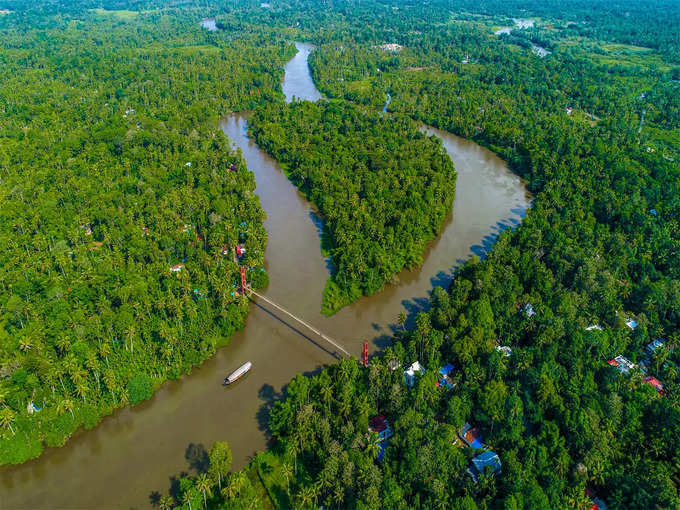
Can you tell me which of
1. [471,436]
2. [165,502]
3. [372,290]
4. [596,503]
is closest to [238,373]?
[165,502]

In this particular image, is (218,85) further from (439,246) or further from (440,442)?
(440,442)

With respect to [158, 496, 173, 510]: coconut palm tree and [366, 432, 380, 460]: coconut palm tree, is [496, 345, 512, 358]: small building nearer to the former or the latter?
[366, 432, 380, 460]: coconut palm tree

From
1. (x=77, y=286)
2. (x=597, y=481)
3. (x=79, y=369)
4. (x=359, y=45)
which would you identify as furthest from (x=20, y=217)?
(x=359, y=45)

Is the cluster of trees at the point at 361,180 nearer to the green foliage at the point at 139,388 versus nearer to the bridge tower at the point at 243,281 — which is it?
the bridge tower at the point at 243,281

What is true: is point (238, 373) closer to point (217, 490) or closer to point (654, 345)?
point (217, 490)

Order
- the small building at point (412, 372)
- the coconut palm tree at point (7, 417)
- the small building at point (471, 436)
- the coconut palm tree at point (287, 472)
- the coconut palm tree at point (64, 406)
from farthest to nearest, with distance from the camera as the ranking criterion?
1. the small building at point (412, 372)
2. the coconut palm tree at point (64, 406)
3. the small building at point (471, 436)
4. the coconut palm tree at point (7, 417)
5. the coconut palm tree at point (287, 472)

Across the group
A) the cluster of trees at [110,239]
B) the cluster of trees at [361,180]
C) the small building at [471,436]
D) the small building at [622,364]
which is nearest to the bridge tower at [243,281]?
the cluster of trees at [110,239]

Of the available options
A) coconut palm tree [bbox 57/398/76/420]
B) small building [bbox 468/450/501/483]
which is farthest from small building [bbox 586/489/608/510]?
coconut palm tree [bbox 57/398/76/420]

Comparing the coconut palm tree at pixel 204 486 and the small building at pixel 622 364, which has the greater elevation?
the coconut palm tree at pixel 204 486
